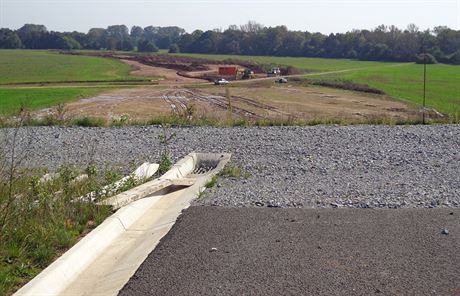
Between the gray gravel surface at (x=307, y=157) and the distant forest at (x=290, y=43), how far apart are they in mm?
79542

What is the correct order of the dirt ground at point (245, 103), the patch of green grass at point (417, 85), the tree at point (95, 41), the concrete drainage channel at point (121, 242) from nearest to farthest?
1. the concrete drainage channel at point (121, 242)
2. the dirt ground at point (245, 103)
3. the patch of green grass at point (417, 85)
4. the tree at point (95, 41)

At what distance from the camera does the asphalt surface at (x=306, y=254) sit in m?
5.36

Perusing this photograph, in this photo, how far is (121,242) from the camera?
708 cm

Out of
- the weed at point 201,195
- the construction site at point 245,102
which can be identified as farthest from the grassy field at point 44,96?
the weed at point 201,195

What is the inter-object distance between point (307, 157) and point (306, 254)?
19.5ft

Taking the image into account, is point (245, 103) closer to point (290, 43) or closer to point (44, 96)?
point (44, 96)

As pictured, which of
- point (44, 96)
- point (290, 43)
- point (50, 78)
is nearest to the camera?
point (44, 96)

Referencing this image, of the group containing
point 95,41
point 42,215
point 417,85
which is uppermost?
point 95,41

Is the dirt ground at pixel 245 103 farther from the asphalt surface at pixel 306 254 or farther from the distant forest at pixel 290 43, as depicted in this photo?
the distant forest at pixel 290 43

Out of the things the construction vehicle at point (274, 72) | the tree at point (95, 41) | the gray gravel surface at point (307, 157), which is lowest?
the construction vehicle at point (274, 72)

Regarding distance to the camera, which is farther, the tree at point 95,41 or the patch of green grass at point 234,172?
the tree at point 95,41

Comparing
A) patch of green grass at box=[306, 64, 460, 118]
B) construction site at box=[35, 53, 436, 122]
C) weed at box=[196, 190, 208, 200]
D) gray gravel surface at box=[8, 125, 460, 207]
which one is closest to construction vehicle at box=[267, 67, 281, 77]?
construction site at box=[35, 53, 436, 122]

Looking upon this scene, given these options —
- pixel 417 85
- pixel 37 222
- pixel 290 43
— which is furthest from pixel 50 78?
pixel 290 43

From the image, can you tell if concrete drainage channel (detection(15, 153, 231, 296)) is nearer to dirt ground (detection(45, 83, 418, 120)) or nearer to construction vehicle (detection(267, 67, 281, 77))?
dirt ground (detection(45, 83, 418, 120))
